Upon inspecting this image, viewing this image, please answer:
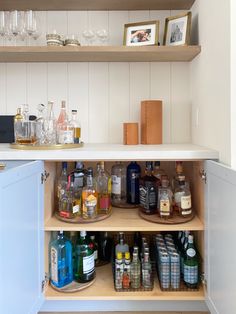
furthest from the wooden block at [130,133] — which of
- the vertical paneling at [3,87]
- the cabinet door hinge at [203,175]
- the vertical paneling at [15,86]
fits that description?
the vertical paneling at [3,87]

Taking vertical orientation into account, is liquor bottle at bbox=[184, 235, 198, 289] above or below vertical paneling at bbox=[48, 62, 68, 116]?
below

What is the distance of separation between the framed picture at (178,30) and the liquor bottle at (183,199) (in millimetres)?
758

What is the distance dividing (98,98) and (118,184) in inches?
22.1

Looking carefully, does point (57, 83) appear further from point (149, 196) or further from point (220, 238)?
point (220, 238)

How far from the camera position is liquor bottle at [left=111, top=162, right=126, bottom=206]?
1578 millimetres

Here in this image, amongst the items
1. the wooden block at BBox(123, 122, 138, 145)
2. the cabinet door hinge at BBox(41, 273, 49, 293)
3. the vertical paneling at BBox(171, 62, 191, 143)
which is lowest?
the cabinet door hinge at BBox(41, 273, 49, 293)

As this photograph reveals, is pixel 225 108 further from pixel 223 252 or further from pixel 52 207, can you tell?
pixel 52 207

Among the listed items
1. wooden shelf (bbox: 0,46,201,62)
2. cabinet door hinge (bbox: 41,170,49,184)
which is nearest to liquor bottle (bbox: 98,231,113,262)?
cabinet door hinge (bbox: 41,170,49,184)

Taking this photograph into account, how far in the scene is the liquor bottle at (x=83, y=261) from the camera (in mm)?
1365

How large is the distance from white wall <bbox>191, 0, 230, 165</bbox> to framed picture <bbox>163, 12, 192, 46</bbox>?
7 centimetres

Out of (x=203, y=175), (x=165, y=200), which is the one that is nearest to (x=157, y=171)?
(x=165, y=200)

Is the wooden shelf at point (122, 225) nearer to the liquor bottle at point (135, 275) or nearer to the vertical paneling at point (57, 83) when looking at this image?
the liquor bottle at point (135, 275)

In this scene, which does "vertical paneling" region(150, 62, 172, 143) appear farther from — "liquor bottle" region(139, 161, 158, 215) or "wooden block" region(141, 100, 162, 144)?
"liquor bottle" region(139, 161, 158, 215)

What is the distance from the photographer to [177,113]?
67.3 inches
